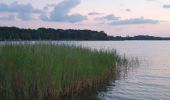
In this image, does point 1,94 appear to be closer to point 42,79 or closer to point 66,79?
point 42,79

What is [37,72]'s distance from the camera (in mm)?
10219

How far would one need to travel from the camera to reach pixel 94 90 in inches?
574

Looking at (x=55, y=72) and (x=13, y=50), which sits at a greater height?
(x=13, y=50)

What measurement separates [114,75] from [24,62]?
10238mm

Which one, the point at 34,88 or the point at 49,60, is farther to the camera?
the point at 49,60

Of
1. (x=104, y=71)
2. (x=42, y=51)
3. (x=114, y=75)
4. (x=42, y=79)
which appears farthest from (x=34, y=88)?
(x=114, y=75)

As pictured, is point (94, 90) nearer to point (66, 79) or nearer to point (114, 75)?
point (66, 79)

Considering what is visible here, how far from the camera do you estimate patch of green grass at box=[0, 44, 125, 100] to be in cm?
963

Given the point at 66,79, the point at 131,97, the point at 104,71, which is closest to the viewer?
the point at 66,79

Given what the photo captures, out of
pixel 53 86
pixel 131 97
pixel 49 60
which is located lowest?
pixel 131 97

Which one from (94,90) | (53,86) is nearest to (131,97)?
(94,90)

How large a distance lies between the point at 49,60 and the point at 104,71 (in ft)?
21.6

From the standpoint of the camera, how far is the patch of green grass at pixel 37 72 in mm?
9633

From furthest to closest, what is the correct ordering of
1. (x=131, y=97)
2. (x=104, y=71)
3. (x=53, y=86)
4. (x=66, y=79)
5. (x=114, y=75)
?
(x=114, y=75), (x=104, y=71), (x=131, y=97), (x=66, y=79), (x=53, y=86)
